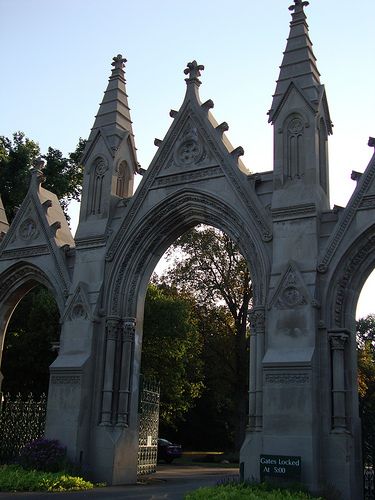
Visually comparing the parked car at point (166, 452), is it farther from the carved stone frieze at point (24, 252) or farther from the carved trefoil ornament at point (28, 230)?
the carved trefoil ornament at point (28, 230)

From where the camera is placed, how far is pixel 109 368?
1602 cm

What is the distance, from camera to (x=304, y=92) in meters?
14.8

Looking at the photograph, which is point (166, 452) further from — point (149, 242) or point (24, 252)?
point (149, 242)

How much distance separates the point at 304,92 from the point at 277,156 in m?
1.63

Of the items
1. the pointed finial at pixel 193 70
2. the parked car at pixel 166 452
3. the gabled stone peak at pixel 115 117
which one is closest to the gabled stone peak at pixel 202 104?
the pointed finial at pixel 193 70

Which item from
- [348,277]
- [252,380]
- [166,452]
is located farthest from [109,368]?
[166,452]

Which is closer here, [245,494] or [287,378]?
[245,494]

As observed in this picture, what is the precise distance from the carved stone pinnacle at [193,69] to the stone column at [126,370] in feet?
22.1

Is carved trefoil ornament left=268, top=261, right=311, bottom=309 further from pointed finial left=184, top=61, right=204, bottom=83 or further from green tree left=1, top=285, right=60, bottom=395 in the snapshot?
green tree left=1, top=285, right=60, bottom=395

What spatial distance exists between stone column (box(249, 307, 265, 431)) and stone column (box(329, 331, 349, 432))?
1549 millimetres

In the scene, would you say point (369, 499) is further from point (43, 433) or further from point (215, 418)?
point (215, 418)

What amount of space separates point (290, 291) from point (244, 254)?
6.08 feet

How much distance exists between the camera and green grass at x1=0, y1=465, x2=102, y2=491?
13516 millimetres

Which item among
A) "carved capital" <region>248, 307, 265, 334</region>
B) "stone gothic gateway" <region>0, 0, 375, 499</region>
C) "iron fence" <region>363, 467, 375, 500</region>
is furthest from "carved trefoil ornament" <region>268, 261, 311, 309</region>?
"iron fence" <region>363, 467, 375, 500</region>
